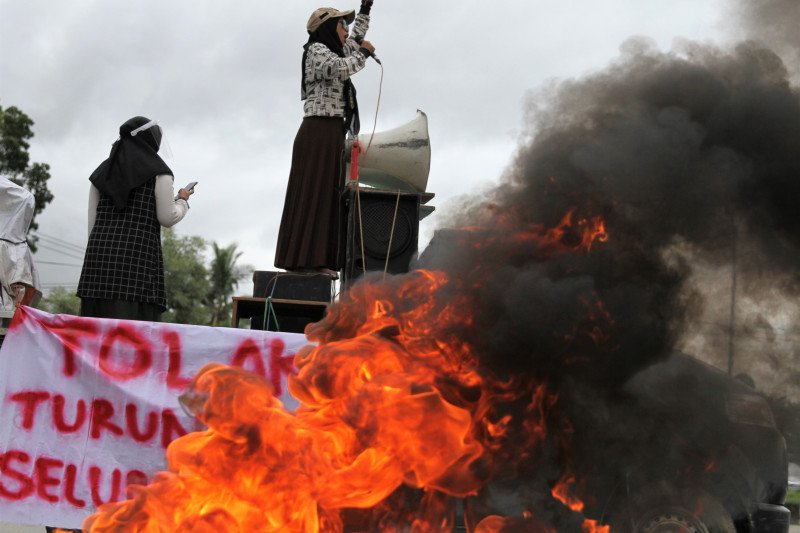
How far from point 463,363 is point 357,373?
677 millimetres

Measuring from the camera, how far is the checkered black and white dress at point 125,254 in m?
6.35

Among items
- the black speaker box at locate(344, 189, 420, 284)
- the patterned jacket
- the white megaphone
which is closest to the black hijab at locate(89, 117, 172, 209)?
the patterned jacket

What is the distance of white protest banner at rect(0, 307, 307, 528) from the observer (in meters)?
5.71

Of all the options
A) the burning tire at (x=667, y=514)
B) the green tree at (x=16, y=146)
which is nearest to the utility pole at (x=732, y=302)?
the burning tire at (x=667, y=514)

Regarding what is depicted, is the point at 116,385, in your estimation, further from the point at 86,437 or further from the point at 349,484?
the point at 349,484

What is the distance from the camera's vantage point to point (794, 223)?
589 cm

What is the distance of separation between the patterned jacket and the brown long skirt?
9 cm

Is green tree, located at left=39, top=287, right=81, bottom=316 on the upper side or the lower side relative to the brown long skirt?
lower

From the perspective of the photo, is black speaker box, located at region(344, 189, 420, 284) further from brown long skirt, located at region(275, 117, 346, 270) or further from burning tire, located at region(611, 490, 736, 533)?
burning tire, located at region(611, 490, 736, 533)

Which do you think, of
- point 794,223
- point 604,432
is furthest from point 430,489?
point 794,223

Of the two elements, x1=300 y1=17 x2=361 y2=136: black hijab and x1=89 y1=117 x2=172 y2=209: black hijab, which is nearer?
x1=89 y1=117 x2=172 y2=209: black hijab

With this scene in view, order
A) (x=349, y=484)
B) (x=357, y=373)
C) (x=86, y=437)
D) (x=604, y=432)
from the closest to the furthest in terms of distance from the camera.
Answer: (x=349, y=484) → (x=357, y=373) → (x=604, y=432) → (x=86, y=437)

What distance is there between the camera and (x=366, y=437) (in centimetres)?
489

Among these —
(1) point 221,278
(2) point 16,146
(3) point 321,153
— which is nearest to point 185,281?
(1) point 221,278
